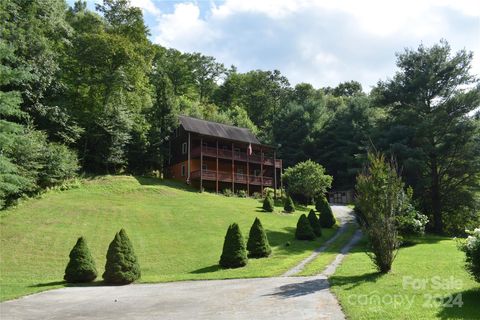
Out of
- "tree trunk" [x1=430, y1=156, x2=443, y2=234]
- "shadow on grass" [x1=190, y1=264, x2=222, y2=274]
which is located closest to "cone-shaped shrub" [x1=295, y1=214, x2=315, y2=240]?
"shadow on grass" [x1=190, y1=264, x2=222, y2=274]

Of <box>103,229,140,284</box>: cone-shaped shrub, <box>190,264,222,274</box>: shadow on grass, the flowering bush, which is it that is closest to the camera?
the flowering bush

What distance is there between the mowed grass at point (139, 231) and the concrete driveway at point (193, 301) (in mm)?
1820

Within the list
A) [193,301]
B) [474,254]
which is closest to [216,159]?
[193,301]

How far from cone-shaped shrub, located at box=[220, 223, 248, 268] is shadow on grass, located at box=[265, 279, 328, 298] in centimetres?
598

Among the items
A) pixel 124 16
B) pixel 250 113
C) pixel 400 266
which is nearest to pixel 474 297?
pixel 400 266

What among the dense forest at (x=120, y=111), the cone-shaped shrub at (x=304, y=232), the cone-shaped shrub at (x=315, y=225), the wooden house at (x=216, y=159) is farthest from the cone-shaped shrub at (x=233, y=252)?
the wooden house at (x=216, y=159)

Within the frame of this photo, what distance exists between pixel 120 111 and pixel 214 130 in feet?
39.8

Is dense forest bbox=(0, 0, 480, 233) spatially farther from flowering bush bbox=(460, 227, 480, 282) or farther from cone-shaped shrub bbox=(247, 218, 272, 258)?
flowering bush bbox=(460, 227, 480, 282)

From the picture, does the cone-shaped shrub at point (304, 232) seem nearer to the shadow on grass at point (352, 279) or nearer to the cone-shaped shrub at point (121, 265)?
the cone-shaped shrub at point (121, 265)

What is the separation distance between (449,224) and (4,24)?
143 feet

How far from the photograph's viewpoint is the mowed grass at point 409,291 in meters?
9.30

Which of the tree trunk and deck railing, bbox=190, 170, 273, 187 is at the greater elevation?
deck railing, bbox=190, 170, 273, 187

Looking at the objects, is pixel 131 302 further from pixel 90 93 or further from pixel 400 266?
pixel 90 93

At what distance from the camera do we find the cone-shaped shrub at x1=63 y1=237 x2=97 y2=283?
18562 mm
